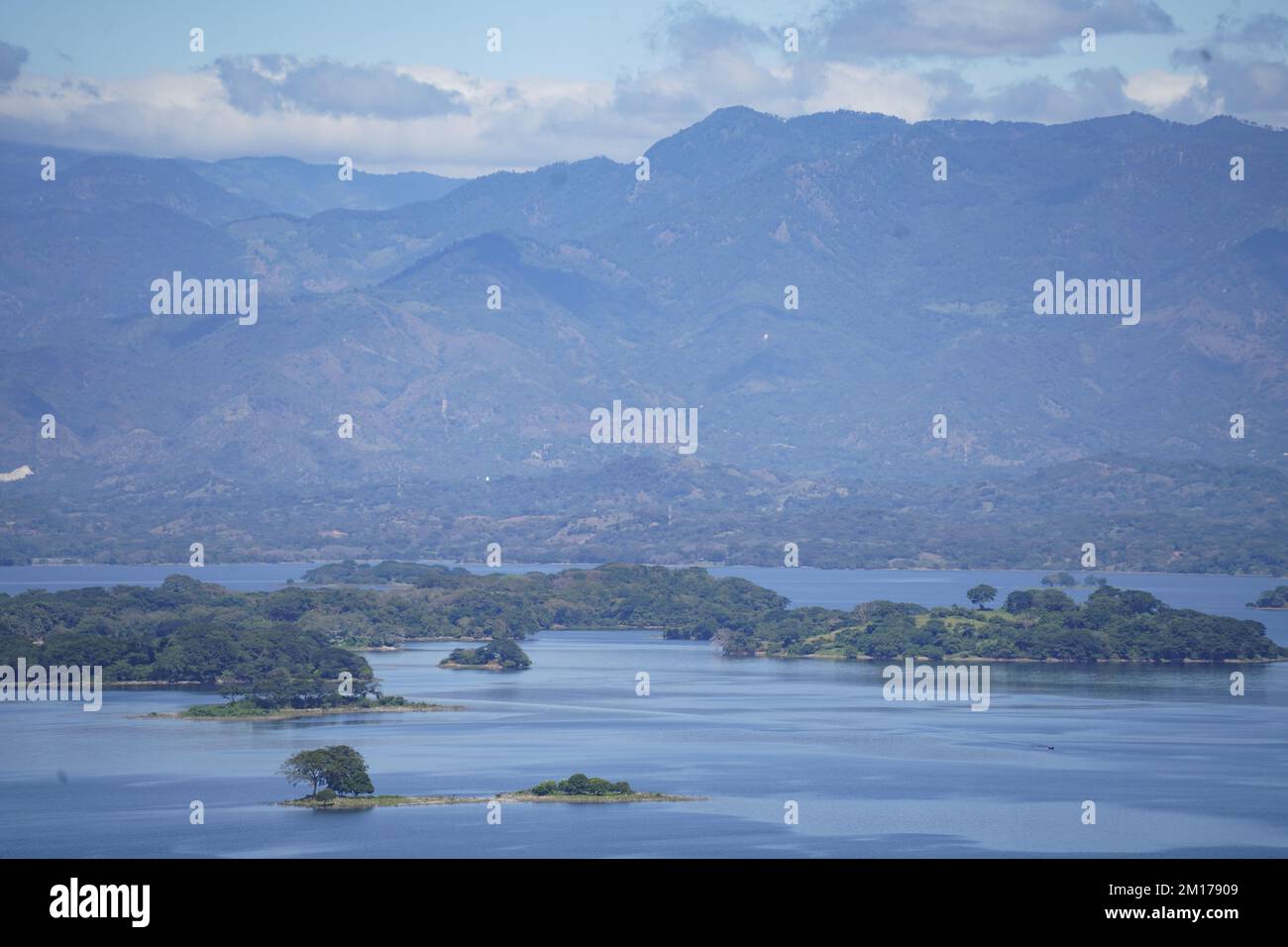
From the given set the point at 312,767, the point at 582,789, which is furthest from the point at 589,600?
the point at 312,767

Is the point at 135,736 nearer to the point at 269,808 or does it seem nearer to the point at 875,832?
the point at 269,808

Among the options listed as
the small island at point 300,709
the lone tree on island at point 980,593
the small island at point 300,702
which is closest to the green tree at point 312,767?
the small island at point 300,709

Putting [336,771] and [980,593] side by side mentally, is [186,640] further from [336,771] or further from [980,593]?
[980,593]

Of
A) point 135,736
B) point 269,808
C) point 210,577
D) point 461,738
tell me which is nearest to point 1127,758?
point 461,738

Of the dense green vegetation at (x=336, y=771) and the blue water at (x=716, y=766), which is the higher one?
the dense green vegetation at (x=336, y=771)

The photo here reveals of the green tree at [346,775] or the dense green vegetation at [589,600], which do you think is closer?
the green tree at [346,775]

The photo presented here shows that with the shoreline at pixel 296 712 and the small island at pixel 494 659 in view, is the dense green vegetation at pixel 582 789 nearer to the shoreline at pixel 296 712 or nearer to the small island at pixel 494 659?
the shoreline at pixel 296 712

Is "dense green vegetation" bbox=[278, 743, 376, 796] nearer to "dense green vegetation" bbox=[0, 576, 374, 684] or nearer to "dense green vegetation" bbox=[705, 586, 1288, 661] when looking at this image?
"dense green vegetation" bbox=[0, 576, 374, 684]
